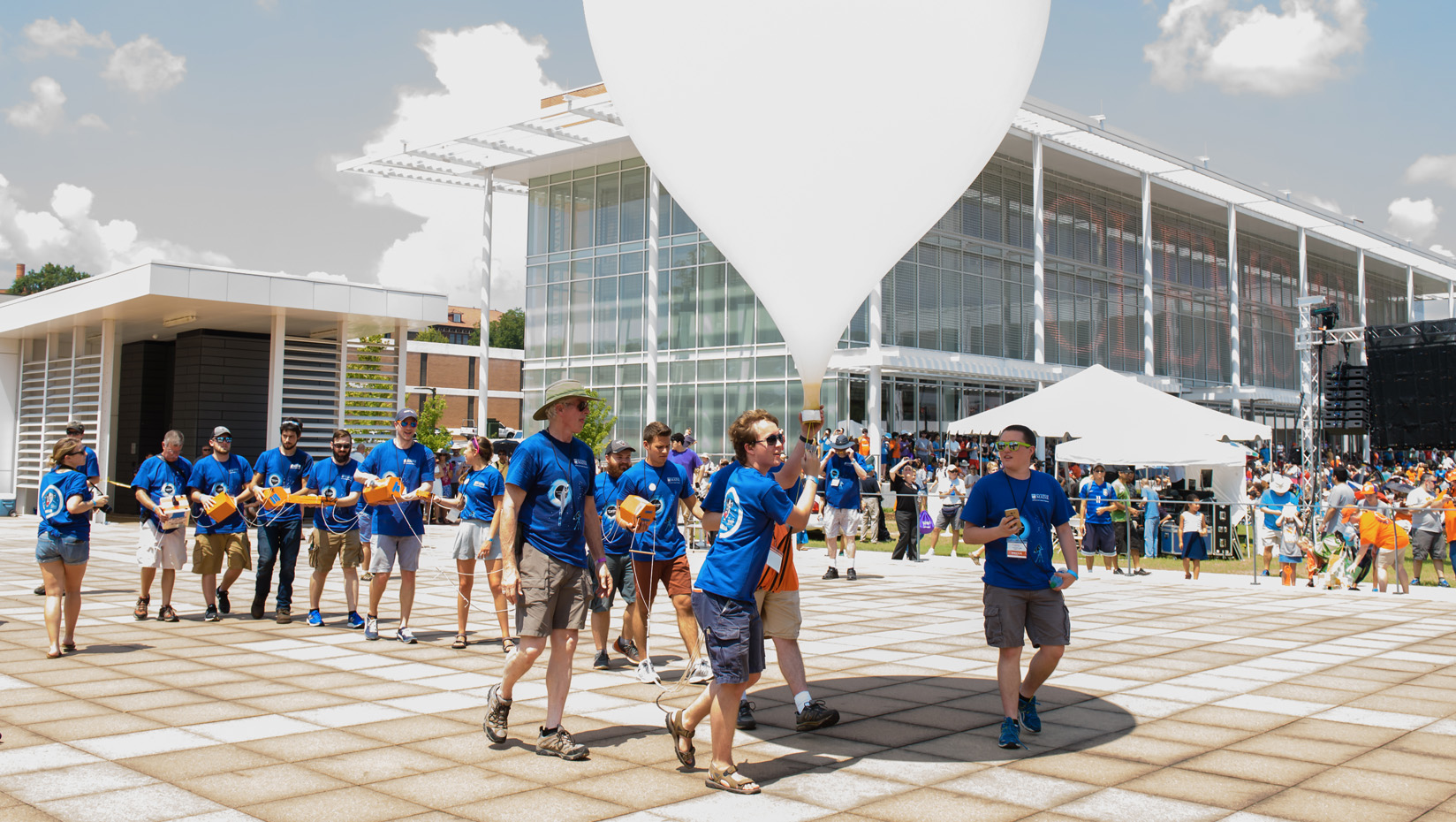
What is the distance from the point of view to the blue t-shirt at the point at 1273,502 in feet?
46.5

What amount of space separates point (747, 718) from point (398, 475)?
4039mm

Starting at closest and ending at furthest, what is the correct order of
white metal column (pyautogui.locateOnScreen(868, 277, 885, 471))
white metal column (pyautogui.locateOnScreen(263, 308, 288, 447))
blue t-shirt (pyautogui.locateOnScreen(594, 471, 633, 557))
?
blue t-shirt (pyautogui.locateOnScreen(594, 471, 633, 557)) → white metal column (pyautogui.locateOnScreen(263, 308, 288, 447)) → white metal column (pyautogui.locateOnScreen(868, 277, 885, 471))

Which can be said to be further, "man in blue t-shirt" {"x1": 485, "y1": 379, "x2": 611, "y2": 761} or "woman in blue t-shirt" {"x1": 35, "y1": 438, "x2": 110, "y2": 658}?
"woman in blue t-shirt" {"x1": 35, "y1": 438, "x2": 110, "y2": 658}

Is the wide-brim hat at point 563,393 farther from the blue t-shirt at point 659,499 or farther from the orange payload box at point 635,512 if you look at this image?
the blue t-shirt at point 659,499

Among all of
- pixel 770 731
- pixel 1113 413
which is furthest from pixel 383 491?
pixel 1113 413

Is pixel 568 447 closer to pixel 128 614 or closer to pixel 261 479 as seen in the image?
pixel 261 479

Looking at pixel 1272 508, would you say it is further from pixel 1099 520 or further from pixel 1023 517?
pixel 1023 517

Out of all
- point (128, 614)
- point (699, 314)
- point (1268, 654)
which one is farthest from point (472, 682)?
point (699, 314)

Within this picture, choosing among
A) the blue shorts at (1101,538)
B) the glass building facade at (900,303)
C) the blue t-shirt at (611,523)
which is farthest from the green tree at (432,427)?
the blue t-shirt at (611,523)

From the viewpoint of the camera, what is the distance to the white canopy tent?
54.1 feet

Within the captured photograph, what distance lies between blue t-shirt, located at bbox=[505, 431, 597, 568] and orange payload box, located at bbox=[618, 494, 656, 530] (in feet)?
2.65

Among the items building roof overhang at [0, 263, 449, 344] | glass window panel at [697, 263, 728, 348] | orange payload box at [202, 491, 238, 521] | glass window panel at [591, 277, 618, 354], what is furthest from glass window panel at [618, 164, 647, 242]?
orange payload box at [202, 491, 238, 521]

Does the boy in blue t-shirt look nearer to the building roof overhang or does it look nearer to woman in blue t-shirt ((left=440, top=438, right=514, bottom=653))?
woman in blue t-shirt ((left=440, top=438, right=514, bottom=653))

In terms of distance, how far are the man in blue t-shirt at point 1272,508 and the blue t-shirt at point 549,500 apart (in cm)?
1187
